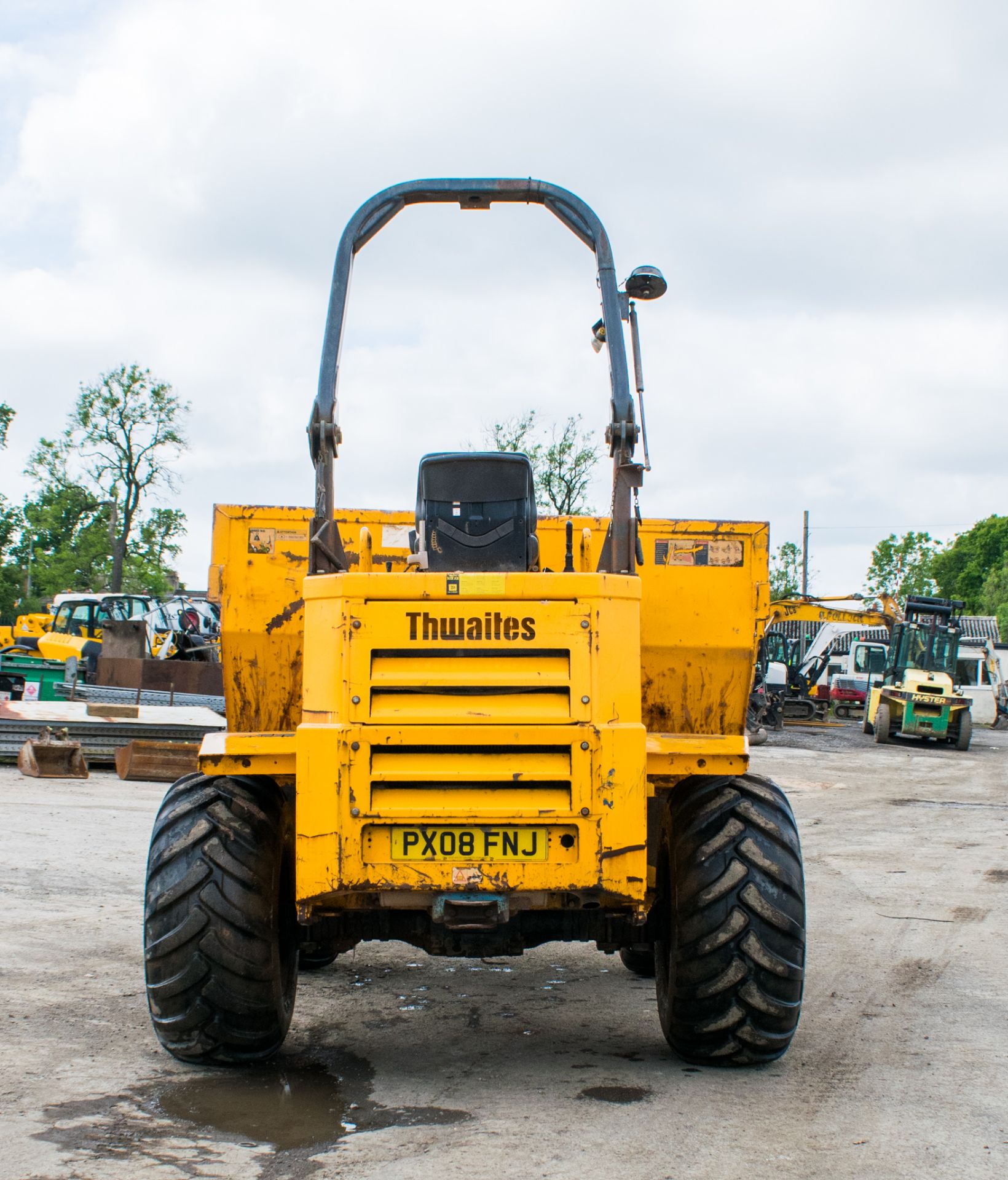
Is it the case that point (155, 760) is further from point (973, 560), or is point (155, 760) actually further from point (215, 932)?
point (973, 560)

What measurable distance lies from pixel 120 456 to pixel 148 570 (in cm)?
681

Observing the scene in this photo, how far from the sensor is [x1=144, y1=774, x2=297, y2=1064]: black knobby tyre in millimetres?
5020

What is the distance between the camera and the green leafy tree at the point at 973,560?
88688 millimetres

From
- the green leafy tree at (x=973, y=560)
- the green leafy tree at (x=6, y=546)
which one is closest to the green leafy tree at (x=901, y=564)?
the green leafy tree at (x=973, y=560)

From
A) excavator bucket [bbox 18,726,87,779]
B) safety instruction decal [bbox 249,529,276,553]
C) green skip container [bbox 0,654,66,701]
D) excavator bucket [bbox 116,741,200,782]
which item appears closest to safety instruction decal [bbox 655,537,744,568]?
safety instruction decal [bbox 249,529,276,553]

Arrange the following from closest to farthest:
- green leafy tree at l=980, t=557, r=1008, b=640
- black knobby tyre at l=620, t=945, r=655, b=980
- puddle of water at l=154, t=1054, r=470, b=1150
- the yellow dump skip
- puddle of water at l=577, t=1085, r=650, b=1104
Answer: puddle of water at l=154, t=1054, r=470, b=1150, puddle of water at l=577, t=1085, r=650, b=1104, the yellow dump skip, black knobby tyre at l=620, t=945, r=655, b=980, green leafy tree at l=980, t=557, r=1008, b=640

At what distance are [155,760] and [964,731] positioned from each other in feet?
60.2

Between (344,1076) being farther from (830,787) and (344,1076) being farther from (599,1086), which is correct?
(830,787)

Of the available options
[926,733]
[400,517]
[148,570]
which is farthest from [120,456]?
[400,517]

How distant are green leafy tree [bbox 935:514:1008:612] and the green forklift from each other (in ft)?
194

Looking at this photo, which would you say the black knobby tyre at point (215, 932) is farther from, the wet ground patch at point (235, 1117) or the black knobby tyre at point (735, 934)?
the black knobby tyre at point (735, 934)

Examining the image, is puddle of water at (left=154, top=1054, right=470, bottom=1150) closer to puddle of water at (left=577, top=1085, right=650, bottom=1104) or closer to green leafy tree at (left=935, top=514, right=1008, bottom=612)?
puddle of water at (left=577, top=1085, right=650, bottom=1104)

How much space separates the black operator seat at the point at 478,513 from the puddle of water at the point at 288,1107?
2101mm

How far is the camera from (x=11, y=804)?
45.5ft
